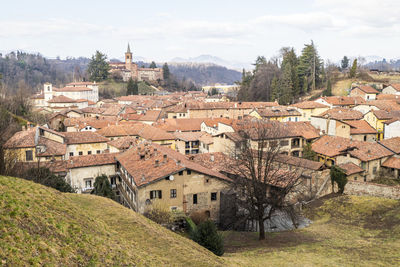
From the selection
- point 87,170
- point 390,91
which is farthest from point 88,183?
point 390,91

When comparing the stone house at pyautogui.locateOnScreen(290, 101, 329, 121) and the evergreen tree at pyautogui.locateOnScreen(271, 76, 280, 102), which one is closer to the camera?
the stone house at pyautogui.locateOnScreen(290, 101, 329, 121)

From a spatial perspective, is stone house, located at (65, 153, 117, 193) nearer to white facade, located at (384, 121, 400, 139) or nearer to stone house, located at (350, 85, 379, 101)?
white facade, located at (384, 121, 400, 139)

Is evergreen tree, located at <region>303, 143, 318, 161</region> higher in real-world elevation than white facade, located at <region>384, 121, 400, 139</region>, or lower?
lower

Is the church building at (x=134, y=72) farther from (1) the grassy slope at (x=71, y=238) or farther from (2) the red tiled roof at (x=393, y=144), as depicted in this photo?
(1) the grassy slope at (x=71, y=238)

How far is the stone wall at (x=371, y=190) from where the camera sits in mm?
30328

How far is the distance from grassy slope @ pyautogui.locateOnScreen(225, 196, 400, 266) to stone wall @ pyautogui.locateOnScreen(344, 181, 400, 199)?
1645mm

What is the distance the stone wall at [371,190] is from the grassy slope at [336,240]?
1.64 metres

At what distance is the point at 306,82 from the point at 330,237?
2980 inches

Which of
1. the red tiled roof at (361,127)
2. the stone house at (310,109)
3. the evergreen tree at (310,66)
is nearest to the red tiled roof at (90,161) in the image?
the red tiled roof at (361,127)

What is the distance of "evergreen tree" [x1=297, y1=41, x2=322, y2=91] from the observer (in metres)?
94.0

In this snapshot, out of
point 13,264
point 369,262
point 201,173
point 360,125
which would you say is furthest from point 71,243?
point 360,125

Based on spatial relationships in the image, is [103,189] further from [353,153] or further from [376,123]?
[376,123]

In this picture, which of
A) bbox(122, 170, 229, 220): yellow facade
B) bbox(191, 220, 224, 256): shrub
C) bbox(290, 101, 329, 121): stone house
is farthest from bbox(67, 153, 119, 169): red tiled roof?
bbox(290, 101, 329, 121): stone house

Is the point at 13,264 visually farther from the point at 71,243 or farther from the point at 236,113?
the point at 236,113
